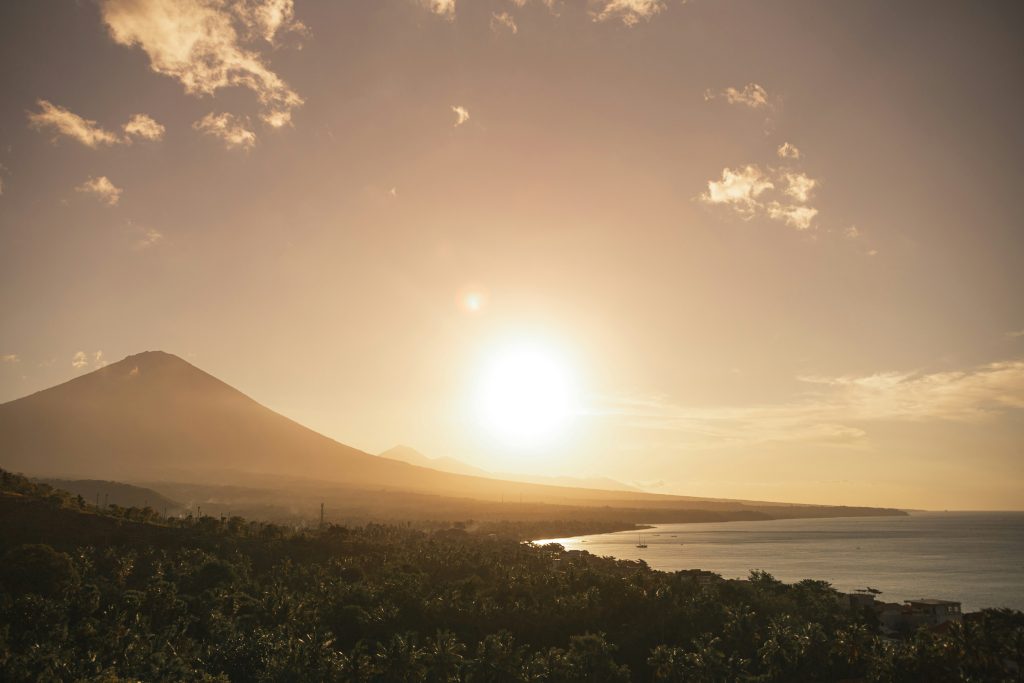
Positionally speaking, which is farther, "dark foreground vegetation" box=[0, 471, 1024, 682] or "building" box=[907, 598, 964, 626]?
"building" box=[907, 598, 964, 626]

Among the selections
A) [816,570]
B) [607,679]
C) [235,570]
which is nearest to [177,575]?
[235,570]

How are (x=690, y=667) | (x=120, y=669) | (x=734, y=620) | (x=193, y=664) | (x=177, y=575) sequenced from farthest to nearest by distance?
(x=177, y=575), (x=734, y=620), (x=690, y=667), (x=193, y=664), (x=120, y=669)

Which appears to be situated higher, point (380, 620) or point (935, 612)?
point (935, 612)

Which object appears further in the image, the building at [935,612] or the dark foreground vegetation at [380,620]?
the building at [935,612]

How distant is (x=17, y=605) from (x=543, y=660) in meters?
47.4

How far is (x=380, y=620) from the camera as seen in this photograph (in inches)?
2872

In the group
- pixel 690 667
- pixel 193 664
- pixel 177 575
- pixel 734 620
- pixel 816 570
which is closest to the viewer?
pixel 193 664

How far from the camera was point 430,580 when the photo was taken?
9556 centimetres

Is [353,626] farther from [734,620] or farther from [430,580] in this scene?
[734,620]

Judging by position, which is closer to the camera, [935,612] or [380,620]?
[380,620]

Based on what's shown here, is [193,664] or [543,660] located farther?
[543,660]

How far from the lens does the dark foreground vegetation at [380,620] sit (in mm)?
49188

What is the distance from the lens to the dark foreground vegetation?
4919 cm

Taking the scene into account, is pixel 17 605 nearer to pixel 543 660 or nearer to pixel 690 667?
pixel 543 660
